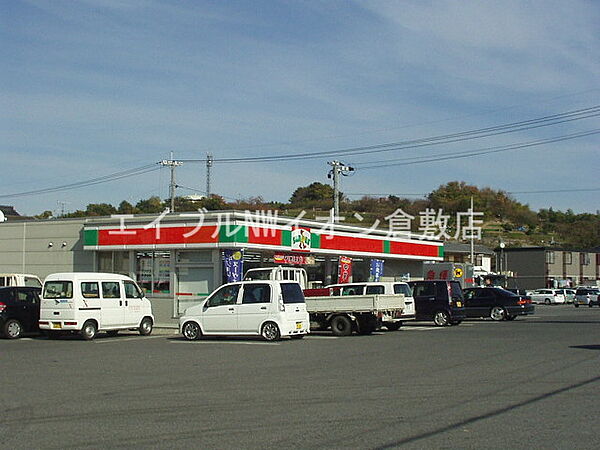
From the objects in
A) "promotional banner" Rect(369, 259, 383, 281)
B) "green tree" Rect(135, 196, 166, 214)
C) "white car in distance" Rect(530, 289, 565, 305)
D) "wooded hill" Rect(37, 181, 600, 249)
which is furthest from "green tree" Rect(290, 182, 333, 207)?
"promotional banner" Rect(369, 259, 383, 281)

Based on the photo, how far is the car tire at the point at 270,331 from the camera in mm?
21469

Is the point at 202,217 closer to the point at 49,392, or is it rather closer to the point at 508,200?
the point at 49,392

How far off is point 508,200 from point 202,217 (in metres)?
87.1

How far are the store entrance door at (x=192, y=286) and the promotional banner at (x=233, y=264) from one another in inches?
48.1

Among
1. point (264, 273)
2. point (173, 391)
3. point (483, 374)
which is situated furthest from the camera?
point (264, 273)

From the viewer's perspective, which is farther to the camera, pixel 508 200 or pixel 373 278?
pixel 508 200

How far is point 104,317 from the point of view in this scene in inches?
920

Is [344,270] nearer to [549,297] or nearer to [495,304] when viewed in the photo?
[495,304]

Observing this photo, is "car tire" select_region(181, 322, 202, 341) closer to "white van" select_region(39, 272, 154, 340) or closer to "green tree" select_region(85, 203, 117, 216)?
"white van" select_region(39, 272, 154, 340)

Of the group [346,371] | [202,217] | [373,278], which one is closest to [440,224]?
[373,278]

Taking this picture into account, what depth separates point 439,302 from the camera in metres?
29.3

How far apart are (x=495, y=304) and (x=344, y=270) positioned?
7.06m

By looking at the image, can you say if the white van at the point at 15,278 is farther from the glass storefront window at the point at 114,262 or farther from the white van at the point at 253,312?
the white van at the point at 253,312

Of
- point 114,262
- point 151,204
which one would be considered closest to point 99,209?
point 151,204
